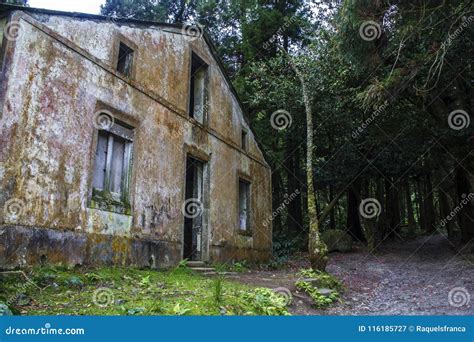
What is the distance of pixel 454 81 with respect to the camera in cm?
1250

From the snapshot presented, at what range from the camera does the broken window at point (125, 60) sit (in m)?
8.98

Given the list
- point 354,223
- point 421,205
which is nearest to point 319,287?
point 354,223

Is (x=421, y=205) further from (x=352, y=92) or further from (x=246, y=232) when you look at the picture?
(x=246, y=232)

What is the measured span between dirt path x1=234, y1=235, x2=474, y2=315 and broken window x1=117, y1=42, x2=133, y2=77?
5794 mm

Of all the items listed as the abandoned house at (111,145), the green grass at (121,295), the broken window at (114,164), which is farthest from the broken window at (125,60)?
the green grass at (121,295)

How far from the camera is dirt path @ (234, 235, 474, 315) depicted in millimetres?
7191

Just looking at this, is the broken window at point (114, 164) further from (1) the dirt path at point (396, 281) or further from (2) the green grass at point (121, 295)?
(1) the dirt path at point (396, 281)

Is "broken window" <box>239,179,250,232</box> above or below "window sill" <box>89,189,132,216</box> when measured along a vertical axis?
above

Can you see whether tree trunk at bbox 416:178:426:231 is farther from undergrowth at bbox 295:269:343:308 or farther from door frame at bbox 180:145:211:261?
undergrowth at bbox 295:269:343:308

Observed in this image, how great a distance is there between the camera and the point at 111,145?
8.25m

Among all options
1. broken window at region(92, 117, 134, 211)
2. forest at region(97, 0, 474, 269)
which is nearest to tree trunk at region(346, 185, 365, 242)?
forest at region(97, 0, 474, 269)

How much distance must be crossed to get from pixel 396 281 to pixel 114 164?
8.19 m

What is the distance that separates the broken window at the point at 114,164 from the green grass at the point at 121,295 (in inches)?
64.0

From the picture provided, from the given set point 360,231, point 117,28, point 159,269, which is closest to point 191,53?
point 117,28
